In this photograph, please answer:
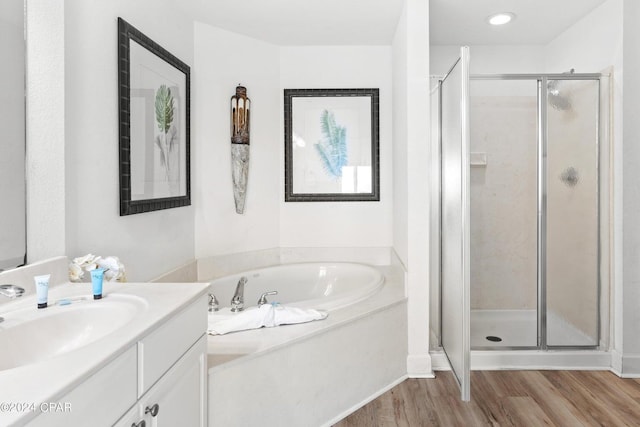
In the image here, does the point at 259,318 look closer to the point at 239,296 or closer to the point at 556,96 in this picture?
the point at 239,296

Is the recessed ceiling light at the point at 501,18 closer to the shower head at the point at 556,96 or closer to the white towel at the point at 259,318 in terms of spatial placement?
the shower head at the point at 556,96

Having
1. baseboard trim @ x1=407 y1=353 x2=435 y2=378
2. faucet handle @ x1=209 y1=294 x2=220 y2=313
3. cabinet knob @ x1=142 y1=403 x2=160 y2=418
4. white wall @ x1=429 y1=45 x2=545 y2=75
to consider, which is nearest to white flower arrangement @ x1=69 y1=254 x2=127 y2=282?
cabinet knob @ x1=142 y1=403 x2=160 y2=418

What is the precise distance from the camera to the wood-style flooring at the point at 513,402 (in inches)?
81.8

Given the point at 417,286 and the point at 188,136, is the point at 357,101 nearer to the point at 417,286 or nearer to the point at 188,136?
the point at 188,136

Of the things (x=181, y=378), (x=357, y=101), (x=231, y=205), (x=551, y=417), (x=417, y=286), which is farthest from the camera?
(x=357, y=101)

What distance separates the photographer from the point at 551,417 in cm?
211

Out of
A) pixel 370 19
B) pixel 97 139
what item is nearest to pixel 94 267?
pixel 97 139

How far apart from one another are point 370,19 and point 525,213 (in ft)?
6.08

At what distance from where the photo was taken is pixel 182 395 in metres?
1.32

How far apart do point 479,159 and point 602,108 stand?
850mm

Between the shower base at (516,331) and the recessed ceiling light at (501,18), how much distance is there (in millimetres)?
2049

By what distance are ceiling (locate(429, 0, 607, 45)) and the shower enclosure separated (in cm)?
40

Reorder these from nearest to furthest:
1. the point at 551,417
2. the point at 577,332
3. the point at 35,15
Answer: the point at 35,15 → the point at 551,417 → the point at 577,332

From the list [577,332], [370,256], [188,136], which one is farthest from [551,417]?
[188,136]
